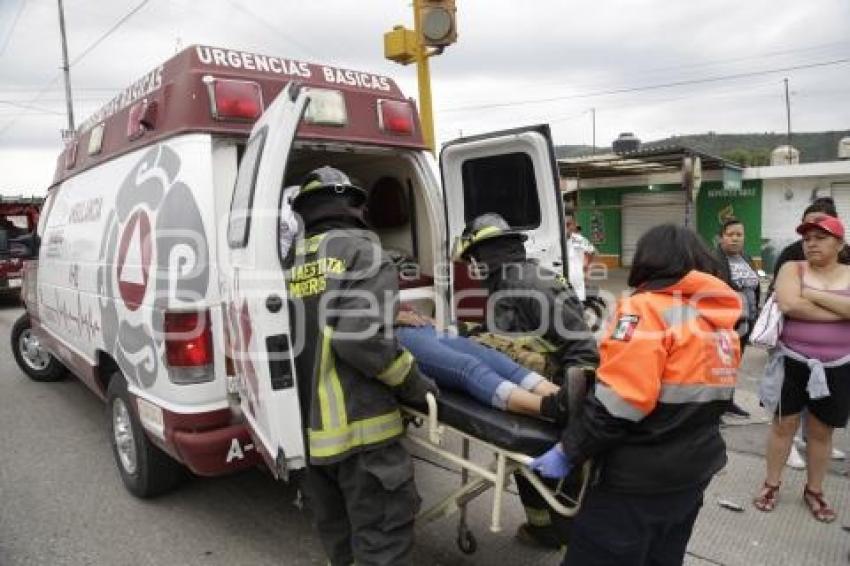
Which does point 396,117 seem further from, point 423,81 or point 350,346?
point 423,81

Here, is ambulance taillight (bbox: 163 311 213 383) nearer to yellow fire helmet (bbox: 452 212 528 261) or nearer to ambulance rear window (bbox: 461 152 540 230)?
yellow fire helmet (bbox: 452 212 528 261)

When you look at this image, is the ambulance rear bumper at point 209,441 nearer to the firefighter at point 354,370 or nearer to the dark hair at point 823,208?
the firefighter at point 354,370

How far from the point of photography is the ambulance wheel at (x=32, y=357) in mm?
6879

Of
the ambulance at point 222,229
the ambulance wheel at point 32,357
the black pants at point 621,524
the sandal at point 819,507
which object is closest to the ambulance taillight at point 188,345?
the ambulance at point 222,229

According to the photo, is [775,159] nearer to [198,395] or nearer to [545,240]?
[545,240]

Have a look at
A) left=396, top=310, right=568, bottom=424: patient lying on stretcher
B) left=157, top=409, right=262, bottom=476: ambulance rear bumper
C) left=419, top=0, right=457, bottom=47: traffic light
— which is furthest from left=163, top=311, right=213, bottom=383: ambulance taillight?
left=419, top=0, right=457, bottom=47: traffic light

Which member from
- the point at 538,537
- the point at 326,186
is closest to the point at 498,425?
the point at 326,186

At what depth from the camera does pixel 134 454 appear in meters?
3.82

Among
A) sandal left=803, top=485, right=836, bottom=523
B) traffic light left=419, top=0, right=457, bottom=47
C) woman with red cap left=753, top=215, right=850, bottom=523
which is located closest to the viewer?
woman with red cap left=753, top=215, right=850, bottom=523

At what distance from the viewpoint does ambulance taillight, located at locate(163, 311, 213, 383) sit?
3113 mm

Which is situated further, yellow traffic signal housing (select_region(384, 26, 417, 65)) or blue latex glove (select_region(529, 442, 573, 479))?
yellow traffic signal housing (select_region(384, 26, 417, 65))

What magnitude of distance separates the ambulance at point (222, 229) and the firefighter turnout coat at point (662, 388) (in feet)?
4.18

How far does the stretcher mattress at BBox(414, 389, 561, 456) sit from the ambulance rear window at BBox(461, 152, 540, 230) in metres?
2.00

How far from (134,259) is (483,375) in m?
2.02
